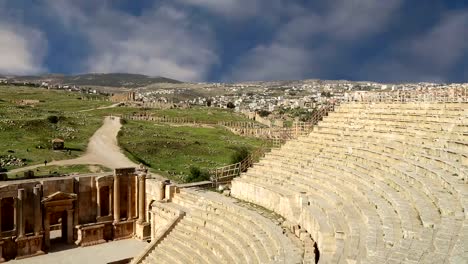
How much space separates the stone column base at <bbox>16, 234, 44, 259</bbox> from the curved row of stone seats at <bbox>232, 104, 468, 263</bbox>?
412 inches

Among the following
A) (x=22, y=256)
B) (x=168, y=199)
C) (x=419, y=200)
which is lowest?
(x=22, y=256)

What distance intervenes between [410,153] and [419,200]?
5133mm

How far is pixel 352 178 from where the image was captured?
16.7m

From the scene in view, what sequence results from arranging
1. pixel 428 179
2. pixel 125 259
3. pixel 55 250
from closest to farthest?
1. pixel 428 179
2. pixel 125 259
3. pixel 55 250

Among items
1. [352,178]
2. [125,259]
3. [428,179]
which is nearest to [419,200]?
[428,179]

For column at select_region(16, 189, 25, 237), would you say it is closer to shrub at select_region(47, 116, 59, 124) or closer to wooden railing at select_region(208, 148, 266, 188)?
wooden railing at select_region(208, 148, 266, 188)

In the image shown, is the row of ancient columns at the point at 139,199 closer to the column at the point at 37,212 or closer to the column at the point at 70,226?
the column at the point at 70,226

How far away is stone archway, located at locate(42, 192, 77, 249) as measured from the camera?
2445cm

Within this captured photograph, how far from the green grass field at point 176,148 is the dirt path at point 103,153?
1.15 metres

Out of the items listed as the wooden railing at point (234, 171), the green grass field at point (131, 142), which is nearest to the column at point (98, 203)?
the wooden railing at point (234, 171)

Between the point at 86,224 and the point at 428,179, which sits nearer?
the point at 428,179

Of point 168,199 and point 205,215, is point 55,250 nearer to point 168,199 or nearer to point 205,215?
point 168,199

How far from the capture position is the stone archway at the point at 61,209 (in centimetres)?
2445

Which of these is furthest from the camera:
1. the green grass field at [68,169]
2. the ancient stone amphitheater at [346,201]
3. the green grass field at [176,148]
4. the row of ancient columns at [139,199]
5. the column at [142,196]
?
the green grass field at [176,148]
